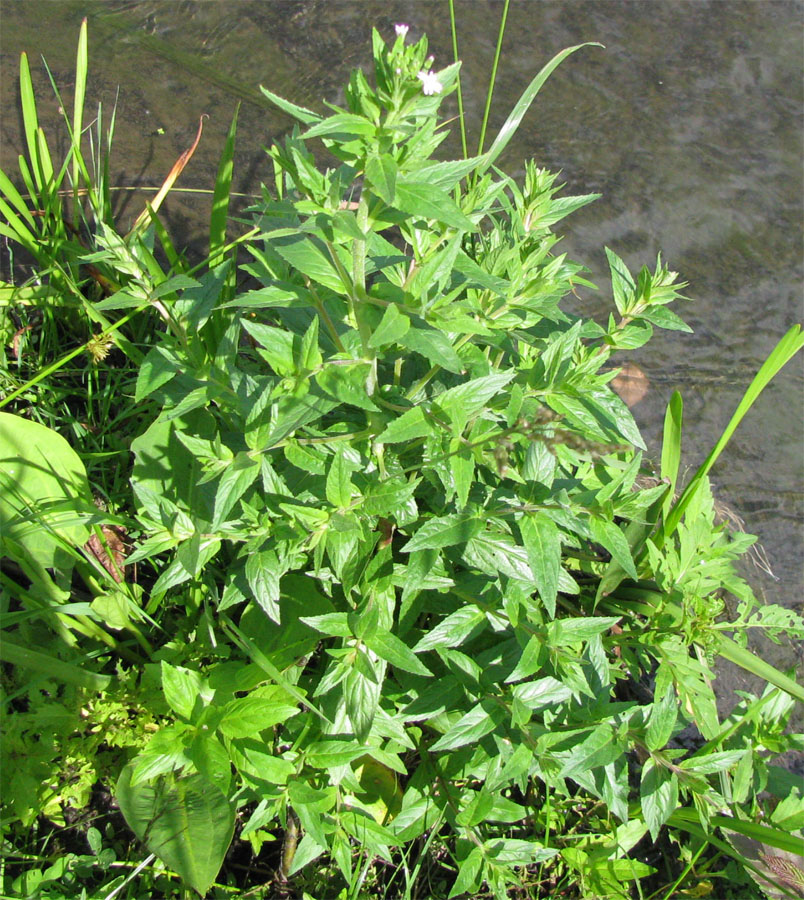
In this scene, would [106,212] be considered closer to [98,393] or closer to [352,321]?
[98,393]

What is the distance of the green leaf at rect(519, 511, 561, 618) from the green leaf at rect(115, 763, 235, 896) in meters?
0.88

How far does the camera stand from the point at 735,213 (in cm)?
314

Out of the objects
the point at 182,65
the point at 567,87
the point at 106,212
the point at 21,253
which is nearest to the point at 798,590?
the point at 567,87

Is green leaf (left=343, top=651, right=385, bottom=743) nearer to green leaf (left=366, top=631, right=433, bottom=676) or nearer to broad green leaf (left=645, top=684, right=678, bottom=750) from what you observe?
green leaf (left=366, top=631, right=433, bottom=676)

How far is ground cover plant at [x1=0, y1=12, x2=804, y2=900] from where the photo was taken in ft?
4.67

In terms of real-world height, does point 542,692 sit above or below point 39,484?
below

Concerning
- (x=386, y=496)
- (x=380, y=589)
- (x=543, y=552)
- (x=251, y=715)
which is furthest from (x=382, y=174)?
(x=251, y=715)

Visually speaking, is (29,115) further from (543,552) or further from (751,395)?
(751,395)

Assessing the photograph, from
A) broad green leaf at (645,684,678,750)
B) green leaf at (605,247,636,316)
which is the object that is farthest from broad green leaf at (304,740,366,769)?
green leaf at (605,247,636,316)

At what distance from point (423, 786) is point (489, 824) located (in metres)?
0.26

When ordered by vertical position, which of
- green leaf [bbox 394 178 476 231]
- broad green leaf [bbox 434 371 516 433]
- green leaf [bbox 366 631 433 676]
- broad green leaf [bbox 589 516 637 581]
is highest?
green leaf [bbox 394 178 476 231]

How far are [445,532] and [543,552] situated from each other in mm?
192

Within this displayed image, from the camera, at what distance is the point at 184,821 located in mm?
1655

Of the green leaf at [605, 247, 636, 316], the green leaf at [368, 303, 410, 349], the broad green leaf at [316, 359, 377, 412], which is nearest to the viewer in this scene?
the green leaf at [368, 303, 410, 349]
